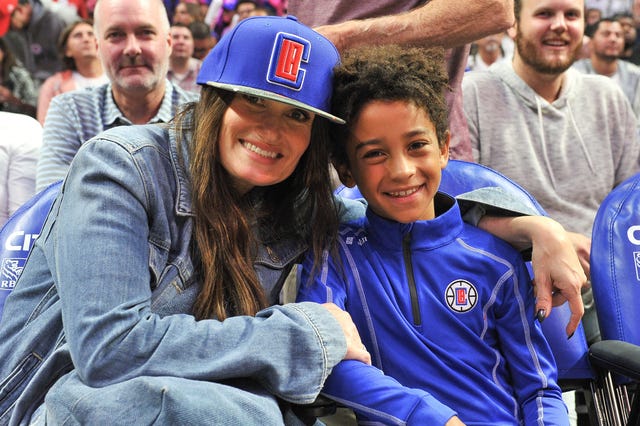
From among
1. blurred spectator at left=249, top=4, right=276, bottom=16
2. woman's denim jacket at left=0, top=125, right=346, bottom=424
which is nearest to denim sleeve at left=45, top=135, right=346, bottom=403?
woman's denim jacket at left=0, top=125, right=346, bottom=424

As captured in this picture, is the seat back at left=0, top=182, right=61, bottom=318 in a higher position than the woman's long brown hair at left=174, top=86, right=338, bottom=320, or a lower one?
lower

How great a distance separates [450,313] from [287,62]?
2.30ft

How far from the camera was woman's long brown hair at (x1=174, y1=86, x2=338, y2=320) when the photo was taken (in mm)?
1811

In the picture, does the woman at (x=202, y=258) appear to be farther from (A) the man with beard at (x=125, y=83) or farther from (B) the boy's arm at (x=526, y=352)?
(A) the man with beard at (x=125, y=83)

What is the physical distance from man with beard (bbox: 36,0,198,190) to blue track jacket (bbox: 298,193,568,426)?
1.79 metres

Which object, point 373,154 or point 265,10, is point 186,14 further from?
point 373,154

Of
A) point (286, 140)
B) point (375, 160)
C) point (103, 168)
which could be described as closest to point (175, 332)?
point (103, 168)

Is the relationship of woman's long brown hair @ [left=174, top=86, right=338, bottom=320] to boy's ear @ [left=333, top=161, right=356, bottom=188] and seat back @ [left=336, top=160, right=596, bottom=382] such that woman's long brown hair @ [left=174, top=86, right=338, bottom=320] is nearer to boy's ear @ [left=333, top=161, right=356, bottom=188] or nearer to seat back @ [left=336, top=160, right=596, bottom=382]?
boy's ear @ [left=333, top=161, right=356, bottom=188]

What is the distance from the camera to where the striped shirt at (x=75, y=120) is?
3.23m

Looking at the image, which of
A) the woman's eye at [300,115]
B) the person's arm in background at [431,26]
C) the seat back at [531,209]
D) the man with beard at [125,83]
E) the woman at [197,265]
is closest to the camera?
the woman at [197,265]

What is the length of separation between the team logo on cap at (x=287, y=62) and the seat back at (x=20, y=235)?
852 millimetres

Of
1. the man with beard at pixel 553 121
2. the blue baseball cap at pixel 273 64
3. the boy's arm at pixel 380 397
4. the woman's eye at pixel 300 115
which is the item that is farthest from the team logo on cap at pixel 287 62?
the man with beard at pixel 553 121

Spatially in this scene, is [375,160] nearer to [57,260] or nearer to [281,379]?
[281,379]

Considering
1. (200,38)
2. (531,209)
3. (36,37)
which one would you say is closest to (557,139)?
(531,209)
